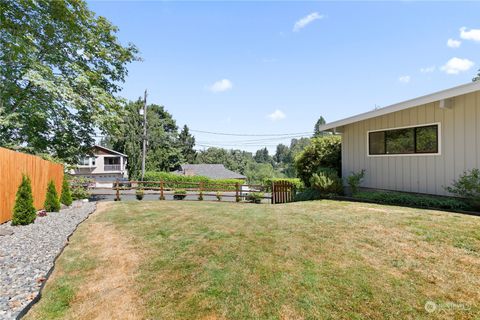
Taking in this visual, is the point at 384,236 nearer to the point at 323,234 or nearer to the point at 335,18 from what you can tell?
the point at 323,234

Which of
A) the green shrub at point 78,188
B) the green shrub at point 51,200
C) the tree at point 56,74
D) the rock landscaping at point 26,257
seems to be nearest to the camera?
the rock landscaping at point 26,257

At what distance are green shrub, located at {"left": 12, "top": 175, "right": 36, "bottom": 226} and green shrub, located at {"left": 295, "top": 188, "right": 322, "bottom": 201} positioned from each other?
910cm

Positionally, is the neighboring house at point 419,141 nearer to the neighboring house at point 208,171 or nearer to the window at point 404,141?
the window at point 404,141

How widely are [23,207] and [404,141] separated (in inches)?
459

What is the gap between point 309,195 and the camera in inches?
435

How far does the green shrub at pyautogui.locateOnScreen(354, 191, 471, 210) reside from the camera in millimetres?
6918

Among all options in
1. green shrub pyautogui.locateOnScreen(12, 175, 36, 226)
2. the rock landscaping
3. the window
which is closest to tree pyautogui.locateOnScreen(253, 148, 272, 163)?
the window

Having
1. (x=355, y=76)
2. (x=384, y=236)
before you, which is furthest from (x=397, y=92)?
(x=384, y=236)

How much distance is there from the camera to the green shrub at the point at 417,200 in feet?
22.7

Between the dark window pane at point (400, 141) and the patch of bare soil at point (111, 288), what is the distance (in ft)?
27.9

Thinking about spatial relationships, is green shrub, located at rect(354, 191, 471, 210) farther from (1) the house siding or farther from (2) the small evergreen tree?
(2) the small evergreen tree

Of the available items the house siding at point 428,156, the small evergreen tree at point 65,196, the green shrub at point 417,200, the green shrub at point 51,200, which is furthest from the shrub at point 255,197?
the green shrub at point 51,200

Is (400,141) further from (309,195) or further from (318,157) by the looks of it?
(318,157)

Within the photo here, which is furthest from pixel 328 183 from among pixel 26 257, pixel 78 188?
pixel 78 188
